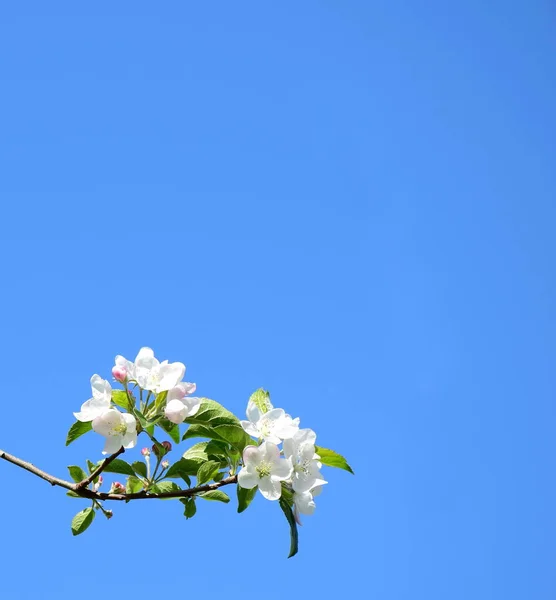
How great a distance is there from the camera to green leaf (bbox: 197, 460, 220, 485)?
73.5 inches

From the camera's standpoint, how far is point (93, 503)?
1.87m

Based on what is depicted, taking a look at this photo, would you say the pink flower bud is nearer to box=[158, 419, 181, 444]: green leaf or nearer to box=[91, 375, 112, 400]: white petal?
box=[91, 375, 112, 400]: white petal

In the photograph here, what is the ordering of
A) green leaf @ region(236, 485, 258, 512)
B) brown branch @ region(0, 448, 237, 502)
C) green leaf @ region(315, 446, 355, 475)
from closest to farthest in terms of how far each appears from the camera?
brown branch @ region(0, 448, 237, 502), green leaf @ region(236, 485, 258, 512), green leaf @ region(315, 446, 355, 475)

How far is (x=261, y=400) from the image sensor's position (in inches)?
79.7

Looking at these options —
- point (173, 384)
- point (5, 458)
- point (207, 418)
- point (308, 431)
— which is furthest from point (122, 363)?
point (308, 431)

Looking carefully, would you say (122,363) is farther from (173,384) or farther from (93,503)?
(93,503)

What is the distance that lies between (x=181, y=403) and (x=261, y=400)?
0.92 ft

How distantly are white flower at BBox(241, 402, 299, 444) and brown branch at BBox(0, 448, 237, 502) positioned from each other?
0.45 feet

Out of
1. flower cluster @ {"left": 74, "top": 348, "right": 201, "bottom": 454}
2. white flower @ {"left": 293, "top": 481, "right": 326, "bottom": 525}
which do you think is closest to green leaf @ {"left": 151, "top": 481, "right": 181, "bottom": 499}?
flower cluster @ {"left": 74, "top": 348, "right": 201, "bottom": 454}

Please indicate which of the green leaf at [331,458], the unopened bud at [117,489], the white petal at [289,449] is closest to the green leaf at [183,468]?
the unopened bud at [117,489]

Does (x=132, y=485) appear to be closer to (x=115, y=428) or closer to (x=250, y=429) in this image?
(x=115, y=428)

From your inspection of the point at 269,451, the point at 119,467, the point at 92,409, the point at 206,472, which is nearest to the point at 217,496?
the point at 206,472

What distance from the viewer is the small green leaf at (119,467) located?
1.92 meters

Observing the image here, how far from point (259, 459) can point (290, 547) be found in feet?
0.84
